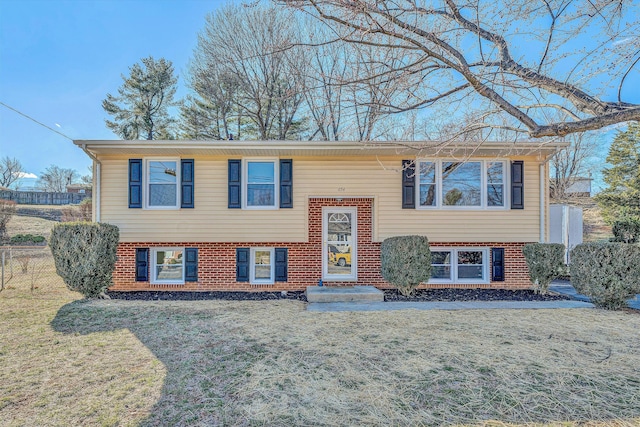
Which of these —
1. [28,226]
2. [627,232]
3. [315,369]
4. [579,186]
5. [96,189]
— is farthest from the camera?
[28,226]

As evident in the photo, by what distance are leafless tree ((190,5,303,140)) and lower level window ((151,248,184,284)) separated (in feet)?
26.0

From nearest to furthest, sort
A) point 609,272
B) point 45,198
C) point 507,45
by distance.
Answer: point 507,45
point 609,272
point 45,198

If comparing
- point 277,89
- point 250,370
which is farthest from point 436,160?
point 277,89

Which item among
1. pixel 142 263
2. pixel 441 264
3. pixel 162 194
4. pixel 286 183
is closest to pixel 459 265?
pixel 441 264

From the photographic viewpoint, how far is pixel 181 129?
16.9 meters

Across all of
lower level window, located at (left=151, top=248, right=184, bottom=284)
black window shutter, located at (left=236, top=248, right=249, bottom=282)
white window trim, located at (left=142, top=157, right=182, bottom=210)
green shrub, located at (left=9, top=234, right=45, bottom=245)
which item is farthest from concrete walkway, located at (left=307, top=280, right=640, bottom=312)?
green shrub, located at (left=9, top=234, right=45, bottom=245)

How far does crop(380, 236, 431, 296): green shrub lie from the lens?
7.12 m

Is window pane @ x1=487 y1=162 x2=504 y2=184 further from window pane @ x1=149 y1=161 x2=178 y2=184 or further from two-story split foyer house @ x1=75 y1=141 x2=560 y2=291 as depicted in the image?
window pane @ x1=149 y1=161 x2=178 y2=184

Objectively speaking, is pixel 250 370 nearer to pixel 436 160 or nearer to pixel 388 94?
pixel 388 94

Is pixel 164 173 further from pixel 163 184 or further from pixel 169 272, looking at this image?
pixel 169 272

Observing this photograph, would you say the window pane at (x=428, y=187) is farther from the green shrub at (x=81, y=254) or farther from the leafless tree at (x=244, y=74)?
the leafless tree at (x=244, y=74)

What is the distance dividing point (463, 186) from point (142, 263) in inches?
318

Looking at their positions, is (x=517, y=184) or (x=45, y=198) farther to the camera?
(x=45, y=198)

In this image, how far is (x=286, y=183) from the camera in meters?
8.05
